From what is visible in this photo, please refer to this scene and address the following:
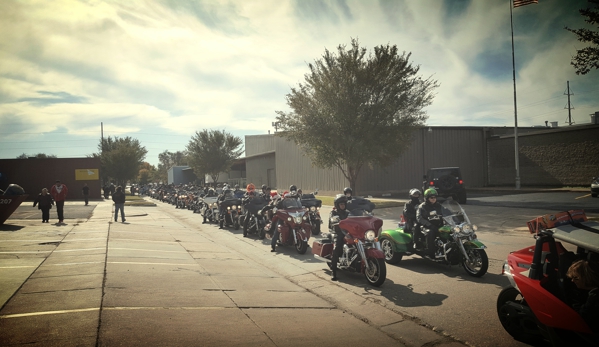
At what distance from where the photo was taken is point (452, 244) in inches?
334

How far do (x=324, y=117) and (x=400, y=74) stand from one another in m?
5.14

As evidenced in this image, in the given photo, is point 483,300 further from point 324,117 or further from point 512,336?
point 324,117

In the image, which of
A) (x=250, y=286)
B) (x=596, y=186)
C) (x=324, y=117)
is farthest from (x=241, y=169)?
(x=250, y=286)

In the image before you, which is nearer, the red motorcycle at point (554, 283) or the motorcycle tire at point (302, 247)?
the red motorcycle at point (554, 283)

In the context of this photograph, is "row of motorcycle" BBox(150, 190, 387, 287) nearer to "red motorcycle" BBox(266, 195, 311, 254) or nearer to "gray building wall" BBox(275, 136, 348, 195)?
"red motorcycle" BBox(266, 195, 311, 254)

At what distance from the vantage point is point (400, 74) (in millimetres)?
25406

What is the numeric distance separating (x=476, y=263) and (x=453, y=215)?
1.06 metres

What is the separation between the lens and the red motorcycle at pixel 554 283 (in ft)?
13.4

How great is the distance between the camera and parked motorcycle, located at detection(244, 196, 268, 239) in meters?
14.9

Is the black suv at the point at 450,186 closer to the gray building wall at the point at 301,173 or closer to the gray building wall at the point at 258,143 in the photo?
the gray building wall at the point at 301,173

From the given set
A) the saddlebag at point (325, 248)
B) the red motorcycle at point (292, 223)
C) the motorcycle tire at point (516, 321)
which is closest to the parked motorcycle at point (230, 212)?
the red motorcycle at point (292, 223)

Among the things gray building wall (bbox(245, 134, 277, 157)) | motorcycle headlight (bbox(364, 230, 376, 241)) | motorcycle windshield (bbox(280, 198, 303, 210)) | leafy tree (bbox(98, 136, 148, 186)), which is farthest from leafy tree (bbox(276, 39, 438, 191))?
gray building wall (bbox(245, 134, 277, 157))

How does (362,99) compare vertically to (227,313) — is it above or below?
above

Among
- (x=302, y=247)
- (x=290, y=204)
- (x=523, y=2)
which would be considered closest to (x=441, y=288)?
(x=302, y=247)
